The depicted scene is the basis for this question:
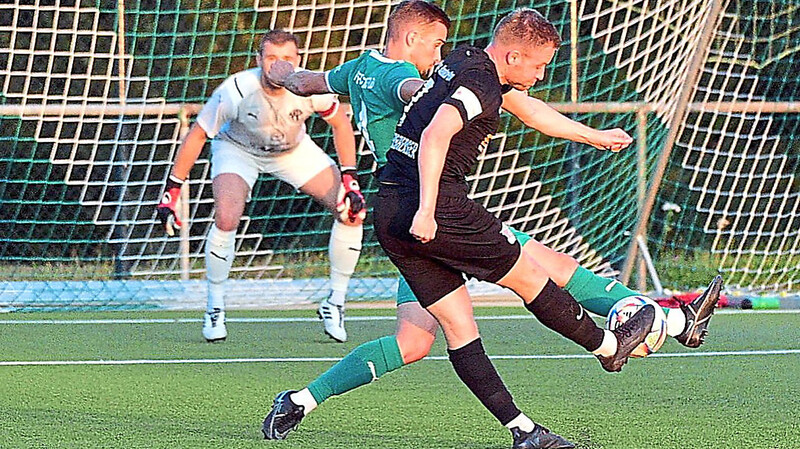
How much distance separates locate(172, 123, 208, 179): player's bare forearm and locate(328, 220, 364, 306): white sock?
2.73 feet

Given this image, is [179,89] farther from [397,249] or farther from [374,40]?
[397,249]

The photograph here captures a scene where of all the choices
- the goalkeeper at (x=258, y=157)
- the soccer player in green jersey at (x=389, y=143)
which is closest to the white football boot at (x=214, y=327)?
the goalkeeper at (x=258, y=157)

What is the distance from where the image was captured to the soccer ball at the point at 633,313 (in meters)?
3.99

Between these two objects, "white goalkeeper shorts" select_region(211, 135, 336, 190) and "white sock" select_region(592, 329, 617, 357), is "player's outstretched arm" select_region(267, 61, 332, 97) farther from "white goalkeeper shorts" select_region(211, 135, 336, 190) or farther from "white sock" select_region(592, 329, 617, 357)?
"white goalkeeper shorts" select_region(211, 135, 336, 190)

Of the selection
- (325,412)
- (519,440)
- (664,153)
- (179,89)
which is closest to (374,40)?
(179,89)

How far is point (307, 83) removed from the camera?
14.6 feet

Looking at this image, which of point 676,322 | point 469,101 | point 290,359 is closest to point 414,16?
point 469,101

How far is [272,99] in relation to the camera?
6.77 m

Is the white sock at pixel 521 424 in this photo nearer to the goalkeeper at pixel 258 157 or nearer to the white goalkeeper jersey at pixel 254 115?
the goalkeeper at pixel 258 157

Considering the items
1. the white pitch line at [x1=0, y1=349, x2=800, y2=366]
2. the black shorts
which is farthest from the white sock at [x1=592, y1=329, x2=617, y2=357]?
the white pitch line at [x1=0, y1=349, x2=800, y2=366]

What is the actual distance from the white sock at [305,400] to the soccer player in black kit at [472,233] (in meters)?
0.46

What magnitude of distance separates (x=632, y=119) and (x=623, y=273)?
109 cm

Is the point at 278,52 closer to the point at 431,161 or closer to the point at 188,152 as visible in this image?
the point at 188,152

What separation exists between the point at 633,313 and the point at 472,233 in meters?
0.62
